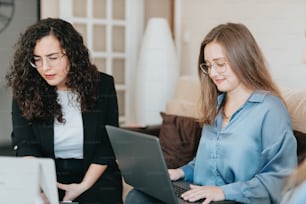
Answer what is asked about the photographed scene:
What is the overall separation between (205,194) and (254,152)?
202 millimetres

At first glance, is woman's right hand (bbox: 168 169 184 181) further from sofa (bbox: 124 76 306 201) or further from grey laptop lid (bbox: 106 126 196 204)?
sofa (bbox: 124 76 306 201)

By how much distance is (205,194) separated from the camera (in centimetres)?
131

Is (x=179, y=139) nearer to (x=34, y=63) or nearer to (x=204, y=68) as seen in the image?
(x=204, y=68)

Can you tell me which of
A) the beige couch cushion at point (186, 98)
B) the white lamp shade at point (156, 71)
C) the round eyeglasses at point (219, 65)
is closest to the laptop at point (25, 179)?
the round eyeglasses at point (219, 65)

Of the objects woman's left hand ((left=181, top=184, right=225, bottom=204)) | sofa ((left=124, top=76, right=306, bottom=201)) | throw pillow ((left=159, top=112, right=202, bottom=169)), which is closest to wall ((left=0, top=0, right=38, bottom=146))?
sofa ((left=124, top=76, right=306, bottom=201))

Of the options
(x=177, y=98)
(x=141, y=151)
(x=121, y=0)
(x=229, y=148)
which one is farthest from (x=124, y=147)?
(x=121, y=0)

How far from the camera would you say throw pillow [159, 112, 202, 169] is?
2238 millimetres

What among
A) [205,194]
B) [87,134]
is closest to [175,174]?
[205,194]

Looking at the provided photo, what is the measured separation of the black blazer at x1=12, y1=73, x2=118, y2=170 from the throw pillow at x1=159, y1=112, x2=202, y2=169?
0.61 metres

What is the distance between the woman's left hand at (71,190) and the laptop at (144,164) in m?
0.23

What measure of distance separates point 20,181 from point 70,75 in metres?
0.60

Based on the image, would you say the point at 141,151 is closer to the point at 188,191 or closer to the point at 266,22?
the point at 188,191

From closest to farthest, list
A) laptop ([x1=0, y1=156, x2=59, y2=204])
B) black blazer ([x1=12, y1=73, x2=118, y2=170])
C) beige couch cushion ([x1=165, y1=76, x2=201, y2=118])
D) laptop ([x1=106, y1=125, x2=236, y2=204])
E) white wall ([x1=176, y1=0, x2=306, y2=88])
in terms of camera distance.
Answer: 1. laptop ([x1=0, y1=156, x2=59, y2=204])
2. laptop ([x1=106, y1=125, x2=236, y2=204])
3. black blazer ([x1=12, y1=73, x2=118, y2=170])
4. white wall ([x1=176, y1=0, x2=306, y2=88])
5. beige couch cushion ([x1=165, y1=76, x2=201, y2=118])

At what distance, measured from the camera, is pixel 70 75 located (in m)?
1.63
